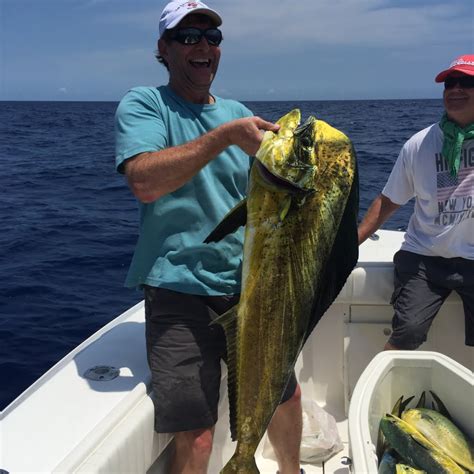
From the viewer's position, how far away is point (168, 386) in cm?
237

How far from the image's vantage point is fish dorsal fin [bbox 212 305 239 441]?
6.59 ft

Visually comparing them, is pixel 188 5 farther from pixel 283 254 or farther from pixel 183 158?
pixel 283 254

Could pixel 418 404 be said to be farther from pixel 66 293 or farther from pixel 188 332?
pixel 66 293

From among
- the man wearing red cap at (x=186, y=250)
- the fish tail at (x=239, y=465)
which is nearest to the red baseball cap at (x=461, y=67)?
the man wearing red cap at (x=186, y=250)

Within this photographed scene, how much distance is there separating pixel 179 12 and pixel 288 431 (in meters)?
1.86

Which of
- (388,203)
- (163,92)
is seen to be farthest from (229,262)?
(388,203)

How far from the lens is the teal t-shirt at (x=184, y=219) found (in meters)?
2.40

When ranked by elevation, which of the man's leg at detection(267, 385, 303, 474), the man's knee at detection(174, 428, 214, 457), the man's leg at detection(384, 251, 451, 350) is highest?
the man's leg at detection(384, 251, 451, 350)

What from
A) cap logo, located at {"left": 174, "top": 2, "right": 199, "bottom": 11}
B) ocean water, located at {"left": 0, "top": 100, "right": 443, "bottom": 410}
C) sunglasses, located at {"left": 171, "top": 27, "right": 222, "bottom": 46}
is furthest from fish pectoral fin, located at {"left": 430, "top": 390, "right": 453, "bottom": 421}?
ocean water, located at {"left": 0, "top": 100, "right": 443, "bottom": 410}

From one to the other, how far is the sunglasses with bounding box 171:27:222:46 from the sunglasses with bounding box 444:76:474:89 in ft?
4.80

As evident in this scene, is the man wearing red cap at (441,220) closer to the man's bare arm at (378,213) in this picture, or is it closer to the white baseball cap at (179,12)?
the man's bare arm at (378,213)

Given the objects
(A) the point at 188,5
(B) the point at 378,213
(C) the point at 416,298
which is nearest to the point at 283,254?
(A) the point at 188,5

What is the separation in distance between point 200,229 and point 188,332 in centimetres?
42

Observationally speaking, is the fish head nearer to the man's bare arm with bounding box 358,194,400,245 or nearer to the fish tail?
the fish tail
